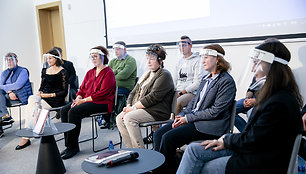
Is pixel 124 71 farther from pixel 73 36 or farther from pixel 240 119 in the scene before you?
pixel 73 36

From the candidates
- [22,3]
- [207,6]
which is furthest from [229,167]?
[22,3]

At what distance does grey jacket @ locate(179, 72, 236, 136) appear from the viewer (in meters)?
2.15

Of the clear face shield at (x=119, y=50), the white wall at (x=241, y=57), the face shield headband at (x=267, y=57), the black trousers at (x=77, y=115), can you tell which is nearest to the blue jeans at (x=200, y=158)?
the face shield headband at (x=267, y=57)

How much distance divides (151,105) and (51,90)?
1.67m

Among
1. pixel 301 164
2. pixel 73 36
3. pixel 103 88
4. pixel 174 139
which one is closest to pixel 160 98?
pixel 174 139

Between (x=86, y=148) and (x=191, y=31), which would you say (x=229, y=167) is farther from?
(x=191, y=31)

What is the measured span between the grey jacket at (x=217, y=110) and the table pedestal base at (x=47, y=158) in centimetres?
135

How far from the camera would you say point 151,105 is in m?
2.77

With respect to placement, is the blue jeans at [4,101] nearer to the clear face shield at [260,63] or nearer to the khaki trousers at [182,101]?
the khaki trousers at [182,101]

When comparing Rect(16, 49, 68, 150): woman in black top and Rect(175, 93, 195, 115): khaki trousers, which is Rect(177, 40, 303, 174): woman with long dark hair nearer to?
Rect(175, 93, 195, 115): khaki trousers

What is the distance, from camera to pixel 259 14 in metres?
3.38

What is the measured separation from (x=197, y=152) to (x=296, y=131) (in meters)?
0.58

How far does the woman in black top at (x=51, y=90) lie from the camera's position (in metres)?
3.67

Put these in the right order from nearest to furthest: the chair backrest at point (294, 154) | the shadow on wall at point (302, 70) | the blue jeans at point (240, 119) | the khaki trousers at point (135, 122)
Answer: the chair backrest at point (294, 154) → the khaki trousers at point (135, 122) → the blue jeans at point (240, 119) → the shadow on wall at point (302, 70)
